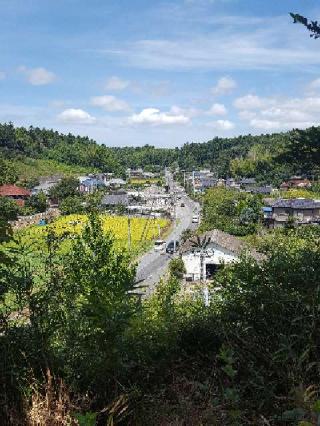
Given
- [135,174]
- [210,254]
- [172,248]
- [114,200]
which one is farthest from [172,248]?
[135,174]

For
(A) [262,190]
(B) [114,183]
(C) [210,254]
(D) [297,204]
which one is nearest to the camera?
(C) [210,254]

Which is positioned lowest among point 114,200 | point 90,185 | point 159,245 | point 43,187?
point 159,245

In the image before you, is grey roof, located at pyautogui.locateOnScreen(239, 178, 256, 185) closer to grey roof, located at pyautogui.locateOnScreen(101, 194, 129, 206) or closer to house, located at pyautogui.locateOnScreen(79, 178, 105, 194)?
grey roof, located at pyautogui.locateOnScreen(101, 194, 129, 206)

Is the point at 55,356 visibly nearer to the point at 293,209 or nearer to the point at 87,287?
the point at 87,287

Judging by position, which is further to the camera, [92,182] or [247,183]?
[247,183]

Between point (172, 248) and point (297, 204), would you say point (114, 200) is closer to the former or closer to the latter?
point (297, 204)

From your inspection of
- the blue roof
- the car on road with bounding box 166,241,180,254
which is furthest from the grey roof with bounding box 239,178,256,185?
the car on road with bounding box 166,241,180,254

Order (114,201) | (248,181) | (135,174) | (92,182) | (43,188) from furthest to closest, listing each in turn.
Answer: (135,174) → (248,181) → (92,182) → (43,188) → (114,201)
